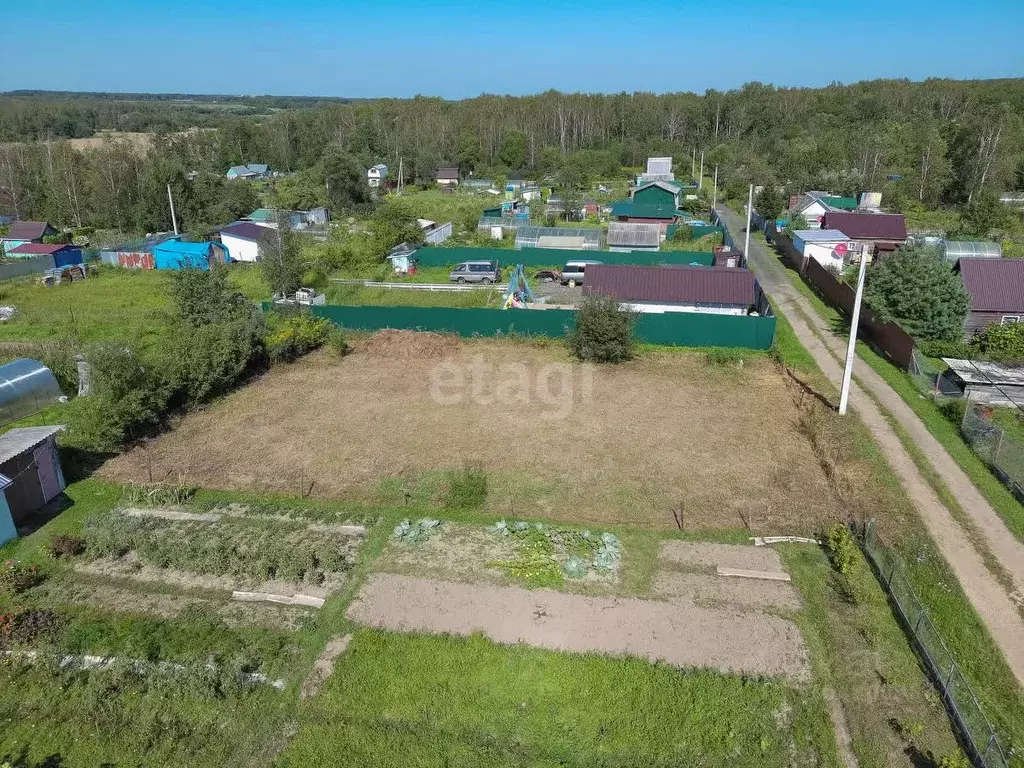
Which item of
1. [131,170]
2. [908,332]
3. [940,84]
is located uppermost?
[940,84]

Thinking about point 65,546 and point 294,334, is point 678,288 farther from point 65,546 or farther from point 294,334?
point 65,546

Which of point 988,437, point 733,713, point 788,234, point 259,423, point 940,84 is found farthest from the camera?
point 940,84

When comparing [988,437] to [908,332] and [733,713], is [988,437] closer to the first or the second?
[908,332]

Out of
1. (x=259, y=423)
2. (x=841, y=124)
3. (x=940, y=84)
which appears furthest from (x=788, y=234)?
(x=940, y=84)

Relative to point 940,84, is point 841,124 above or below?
below

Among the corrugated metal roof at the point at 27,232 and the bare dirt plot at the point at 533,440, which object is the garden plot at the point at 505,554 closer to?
the bare dirt plot at the point at 533,440

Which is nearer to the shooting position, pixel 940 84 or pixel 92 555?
pixel 92 555

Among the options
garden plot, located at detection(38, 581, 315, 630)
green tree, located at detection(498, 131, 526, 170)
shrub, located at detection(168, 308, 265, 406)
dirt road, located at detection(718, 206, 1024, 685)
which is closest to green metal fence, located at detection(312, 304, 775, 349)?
dirt road, located at detection(718, 206, 1024, 685)

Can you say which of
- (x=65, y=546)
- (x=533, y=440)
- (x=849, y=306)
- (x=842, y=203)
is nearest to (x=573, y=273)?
(x=849, y=306)

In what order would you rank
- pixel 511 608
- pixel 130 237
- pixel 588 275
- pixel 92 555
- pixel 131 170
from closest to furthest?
pixel 511 608
pixel 92 555
pixel 588 275
pixel 130 237
pixel 131 170
